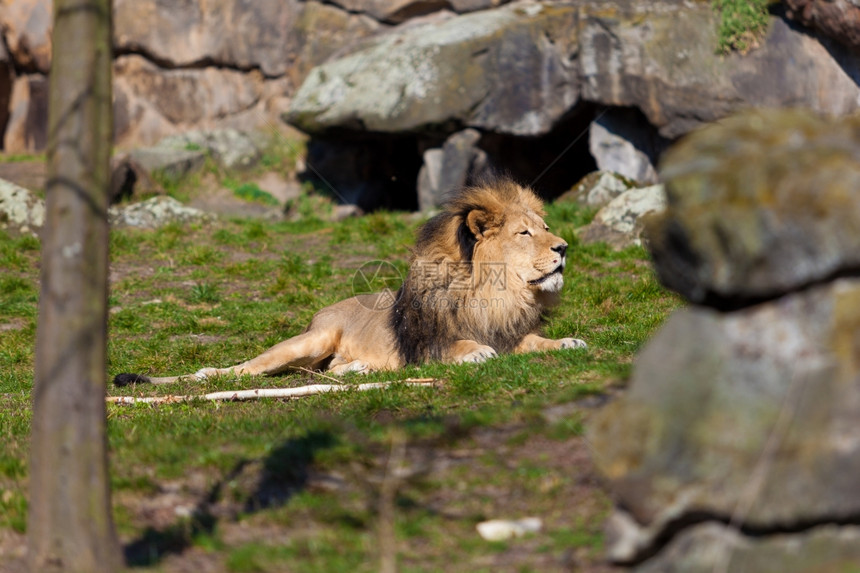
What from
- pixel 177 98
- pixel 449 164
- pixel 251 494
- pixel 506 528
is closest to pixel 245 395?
pixel 251 494

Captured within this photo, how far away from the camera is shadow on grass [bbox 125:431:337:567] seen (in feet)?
13.3

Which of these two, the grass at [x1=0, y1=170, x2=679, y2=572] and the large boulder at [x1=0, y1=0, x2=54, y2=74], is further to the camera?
the large boulder at [x1=0, y1=0, x2=54, y2=74]

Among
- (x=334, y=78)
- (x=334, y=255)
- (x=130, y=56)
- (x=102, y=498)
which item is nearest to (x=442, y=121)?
(x=334, y=78)

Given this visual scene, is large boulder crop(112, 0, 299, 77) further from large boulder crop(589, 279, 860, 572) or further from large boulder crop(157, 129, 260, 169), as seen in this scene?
→ large boulder crop(589, 279, 860, 572)

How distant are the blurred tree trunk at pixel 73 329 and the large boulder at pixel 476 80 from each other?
12059 mm

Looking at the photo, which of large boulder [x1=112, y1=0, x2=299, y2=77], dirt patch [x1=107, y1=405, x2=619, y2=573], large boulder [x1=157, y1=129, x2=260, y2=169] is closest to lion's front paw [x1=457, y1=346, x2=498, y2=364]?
dirt patch [x1=107, y1=405, x2=619, y2=573]

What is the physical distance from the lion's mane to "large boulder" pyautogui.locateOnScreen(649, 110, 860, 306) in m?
4.26

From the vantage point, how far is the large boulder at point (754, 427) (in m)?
3.18

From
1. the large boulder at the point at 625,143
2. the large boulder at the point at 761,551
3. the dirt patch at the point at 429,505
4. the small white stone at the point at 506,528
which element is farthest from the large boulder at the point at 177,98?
the large boulder at the point at 761,551

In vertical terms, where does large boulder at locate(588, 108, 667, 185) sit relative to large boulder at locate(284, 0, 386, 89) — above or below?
below

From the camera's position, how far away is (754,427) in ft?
10.6

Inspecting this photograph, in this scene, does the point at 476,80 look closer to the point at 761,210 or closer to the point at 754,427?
the point at 761,210

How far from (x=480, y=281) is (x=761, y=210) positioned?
185 inches

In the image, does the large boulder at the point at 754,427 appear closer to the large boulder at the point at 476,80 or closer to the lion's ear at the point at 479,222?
the lion's ear at the point at 479,222
